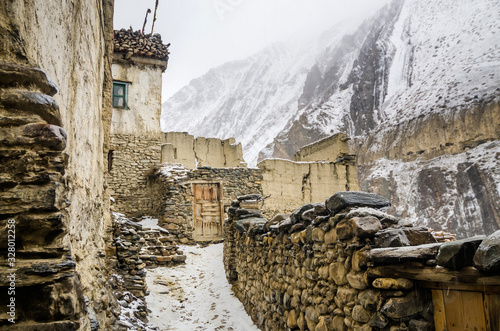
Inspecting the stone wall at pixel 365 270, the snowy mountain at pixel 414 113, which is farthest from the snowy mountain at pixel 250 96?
the stone wall at pixel 365 270

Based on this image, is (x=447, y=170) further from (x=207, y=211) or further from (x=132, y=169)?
(x=132, y=169)

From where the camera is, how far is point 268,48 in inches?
4540

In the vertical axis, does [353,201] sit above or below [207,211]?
above

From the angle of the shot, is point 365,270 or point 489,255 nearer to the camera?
point 489,255

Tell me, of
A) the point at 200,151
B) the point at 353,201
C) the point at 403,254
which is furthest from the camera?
the point at 200,151

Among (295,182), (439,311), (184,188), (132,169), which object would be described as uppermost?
(132,169)

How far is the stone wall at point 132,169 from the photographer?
553 inches

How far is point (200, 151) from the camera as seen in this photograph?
17.7 metres

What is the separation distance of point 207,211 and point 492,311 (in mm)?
11446

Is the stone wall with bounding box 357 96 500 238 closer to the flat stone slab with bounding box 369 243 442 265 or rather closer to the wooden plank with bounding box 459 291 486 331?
the flat stone slab with bounding box 369 243 442 265

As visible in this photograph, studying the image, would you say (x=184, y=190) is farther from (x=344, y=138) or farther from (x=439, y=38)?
(x=439, y=38)

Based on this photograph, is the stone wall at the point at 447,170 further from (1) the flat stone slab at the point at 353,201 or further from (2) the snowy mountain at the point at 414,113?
A: (1) the flat stone slab at the point at 353,201

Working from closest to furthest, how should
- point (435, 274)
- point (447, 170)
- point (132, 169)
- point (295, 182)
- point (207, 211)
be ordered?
point (435, 274)
point (207, 211)
point (295, 182)
point (132, 169)
point (447, 170)

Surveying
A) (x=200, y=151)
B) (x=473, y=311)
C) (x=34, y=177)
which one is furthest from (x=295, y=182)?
(x=34, y=177)
